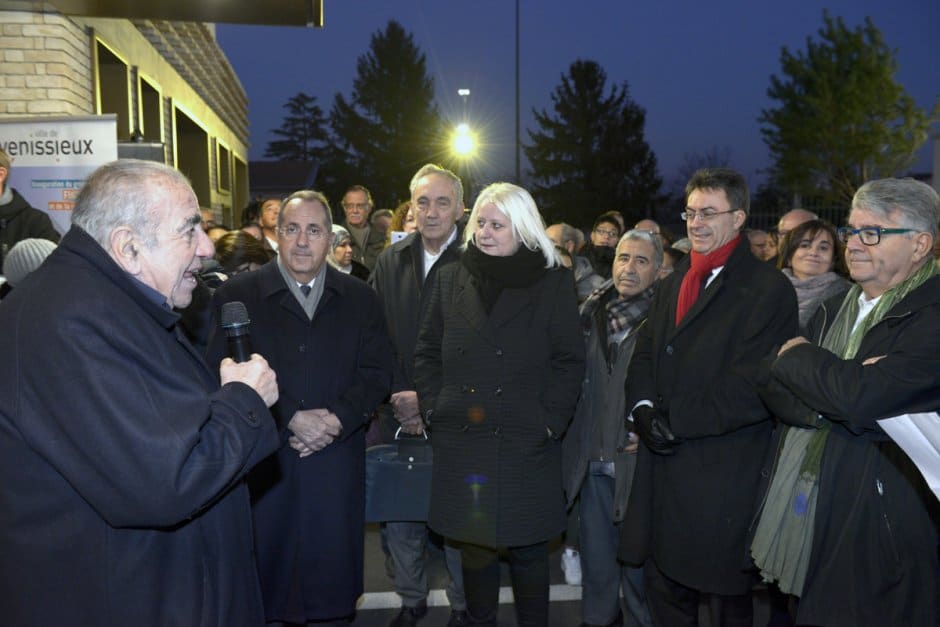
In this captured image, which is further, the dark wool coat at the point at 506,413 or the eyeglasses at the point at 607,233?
the eyeglasses at the point at 607,233

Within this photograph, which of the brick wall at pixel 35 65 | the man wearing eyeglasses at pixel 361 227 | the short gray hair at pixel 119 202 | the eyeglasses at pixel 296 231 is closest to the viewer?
the short gray hair at pixel 119 202

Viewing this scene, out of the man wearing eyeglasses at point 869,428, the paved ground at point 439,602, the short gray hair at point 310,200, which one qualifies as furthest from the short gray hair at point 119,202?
the paved ground at point 439,602

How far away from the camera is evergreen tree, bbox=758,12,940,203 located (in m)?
31.2

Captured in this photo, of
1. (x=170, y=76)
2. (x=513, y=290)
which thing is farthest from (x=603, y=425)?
(x=170, y=76)

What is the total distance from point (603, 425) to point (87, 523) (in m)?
2.80

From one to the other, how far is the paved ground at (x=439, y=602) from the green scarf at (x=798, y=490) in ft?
4.94

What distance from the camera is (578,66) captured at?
174 feet

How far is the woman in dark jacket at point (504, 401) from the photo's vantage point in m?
3.76

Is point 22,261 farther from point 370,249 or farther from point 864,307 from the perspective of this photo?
point 370,249

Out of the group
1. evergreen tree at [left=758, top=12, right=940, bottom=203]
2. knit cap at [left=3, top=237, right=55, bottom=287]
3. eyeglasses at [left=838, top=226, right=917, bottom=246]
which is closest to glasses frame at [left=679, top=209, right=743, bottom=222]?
eyeglasses at [left=838, top=226, right=917, bottom=246]

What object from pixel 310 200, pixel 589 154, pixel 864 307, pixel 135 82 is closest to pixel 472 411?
pixel 310 200

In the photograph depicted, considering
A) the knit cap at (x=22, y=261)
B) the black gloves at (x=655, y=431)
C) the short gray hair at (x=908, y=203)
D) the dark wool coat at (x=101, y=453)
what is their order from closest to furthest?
the dark wool coat at (x=101, y=453)
the short gray hair at (x=908, y=203)
the knit cap at (x=22, y=261)
the black gloves at (x=655, y=431)

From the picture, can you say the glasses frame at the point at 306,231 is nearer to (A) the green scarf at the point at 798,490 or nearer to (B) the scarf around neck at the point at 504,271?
(B) the scarf around neck at the point at 504,271

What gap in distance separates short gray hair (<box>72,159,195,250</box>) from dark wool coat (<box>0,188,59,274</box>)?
3973 millimetres
